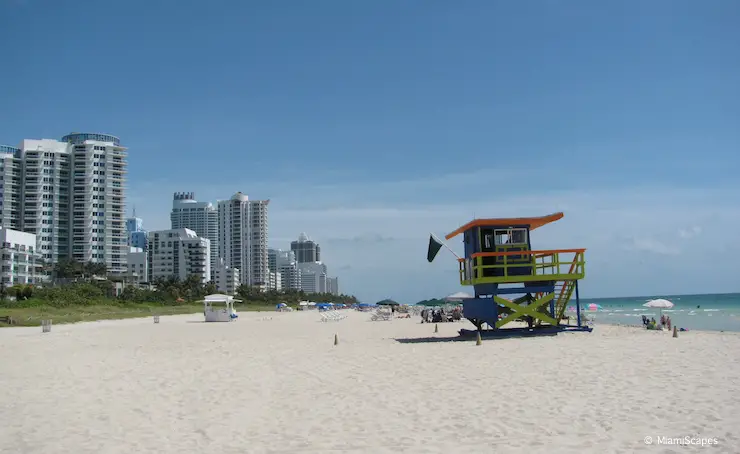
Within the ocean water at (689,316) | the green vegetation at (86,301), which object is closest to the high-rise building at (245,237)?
the green vegetation at (86,301)

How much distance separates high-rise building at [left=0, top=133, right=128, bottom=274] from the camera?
11531 centimetres

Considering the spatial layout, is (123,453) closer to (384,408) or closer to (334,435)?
(334,435)

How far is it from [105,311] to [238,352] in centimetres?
5081

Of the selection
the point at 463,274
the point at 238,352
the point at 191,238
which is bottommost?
the point at 238,352

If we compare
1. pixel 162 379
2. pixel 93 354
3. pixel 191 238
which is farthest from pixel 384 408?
pixel 191 238

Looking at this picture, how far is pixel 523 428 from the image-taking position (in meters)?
→ 6.60

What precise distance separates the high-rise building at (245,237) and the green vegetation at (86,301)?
2484 inches

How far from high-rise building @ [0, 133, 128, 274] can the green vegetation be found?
12.7 meters

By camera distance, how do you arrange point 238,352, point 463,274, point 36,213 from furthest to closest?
point 36,213, point 463,274, point 238,352

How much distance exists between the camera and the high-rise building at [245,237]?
612ft

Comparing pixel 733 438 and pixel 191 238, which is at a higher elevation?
pixel 191 238

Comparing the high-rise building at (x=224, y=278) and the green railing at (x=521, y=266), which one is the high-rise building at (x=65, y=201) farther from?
the green railing at (x=521, y=266)

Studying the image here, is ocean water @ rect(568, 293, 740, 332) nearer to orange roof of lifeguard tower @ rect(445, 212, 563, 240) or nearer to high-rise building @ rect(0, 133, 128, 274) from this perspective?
orange roof of lifeguard tower @ rect(445, 212, 563, 240)

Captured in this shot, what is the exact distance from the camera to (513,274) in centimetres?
1844
